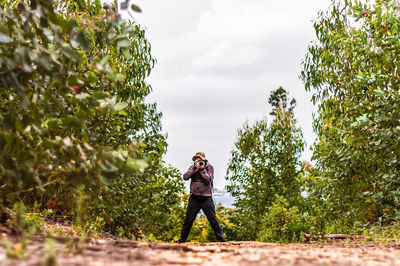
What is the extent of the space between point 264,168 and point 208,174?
641 cm

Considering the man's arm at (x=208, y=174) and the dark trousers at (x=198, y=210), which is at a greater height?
the man's arm at (x=208, y=174)

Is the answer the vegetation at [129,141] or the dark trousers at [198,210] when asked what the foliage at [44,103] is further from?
the dark trousers at [198,210]

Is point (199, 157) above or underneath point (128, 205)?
above

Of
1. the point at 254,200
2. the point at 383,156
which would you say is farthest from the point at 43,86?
the point at 254,200

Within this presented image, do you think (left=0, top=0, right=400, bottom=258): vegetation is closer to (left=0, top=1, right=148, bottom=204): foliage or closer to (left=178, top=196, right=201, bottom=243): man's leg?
(left=0, top=1, right=148, bottom=204): foliage

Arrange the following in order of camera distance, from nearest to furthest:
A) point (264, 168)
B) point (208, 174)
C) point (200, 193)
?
point (200, 193)
point (208, 174)
point (264, 168)

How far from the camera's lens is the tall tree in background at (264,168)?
1253cm

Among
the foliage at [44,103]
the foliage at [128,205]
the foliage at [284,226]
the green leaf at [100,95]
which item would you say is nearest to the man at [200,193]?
the foliage at [128,205]

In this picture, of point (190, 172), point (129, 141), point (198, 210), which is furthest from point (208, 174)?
point (129, 141)

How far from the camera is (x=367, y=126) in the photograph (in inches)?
227

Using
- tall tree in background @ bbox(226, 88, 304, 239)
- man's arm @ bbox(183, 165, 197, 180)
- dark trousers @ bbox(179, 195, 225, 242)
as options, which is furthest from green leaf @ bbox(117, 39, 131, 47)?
tall tree in background @ bbox(226, 88, 304, 239)

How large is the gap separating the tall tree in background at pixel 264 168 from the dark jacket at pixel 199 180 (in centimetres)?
546

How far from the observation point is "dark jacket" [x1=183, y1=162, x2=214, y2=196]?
696 centimetres

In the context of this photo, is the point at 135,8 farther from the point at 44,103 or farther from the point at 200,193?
the point at 200,193
